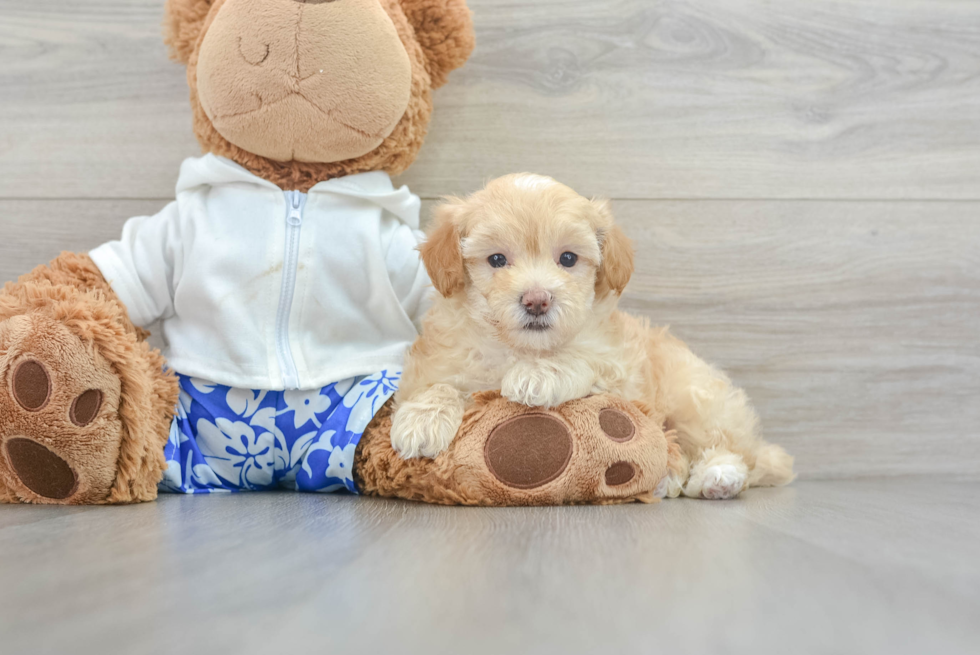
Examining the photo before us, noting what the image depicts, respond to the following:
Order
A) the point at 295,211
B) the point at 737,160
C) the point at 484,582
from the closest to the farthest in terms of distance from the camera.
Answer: the point at 484,582 → the point at 295,211 → the point at 737,160

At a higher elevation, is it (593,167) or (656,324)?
(593,167)

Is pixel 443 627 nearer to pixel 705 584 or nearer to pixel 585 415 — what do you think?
pixel 705 584

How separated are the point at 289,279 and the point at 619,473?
0.62 meters

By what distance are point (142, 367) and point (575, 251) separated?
2.19 feet

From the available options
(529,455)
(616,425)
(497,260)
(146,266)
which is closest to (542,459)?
(529,455)

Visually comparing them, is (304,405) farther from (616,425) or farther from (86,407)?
(616,425)

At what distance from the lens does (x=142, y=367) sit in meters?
1.09

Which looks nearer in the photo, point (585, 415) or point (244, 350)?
point (585, 415)

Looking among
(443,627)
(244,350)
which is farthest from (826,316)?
(443,627)

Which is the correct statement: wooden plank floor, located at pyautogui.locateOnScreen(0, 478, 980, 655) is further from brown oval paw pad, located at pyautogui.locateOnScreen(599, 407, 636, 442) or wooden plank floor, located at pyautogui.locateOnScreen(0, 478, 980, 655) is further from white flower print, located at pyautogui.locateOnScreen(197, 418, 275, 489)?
white flower print, located at pyautogui.locateOnScreen(197, 418, 275, 489)

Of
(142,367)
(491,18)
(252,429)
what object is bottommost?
(252,429)

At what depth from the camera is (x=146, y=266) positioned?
1.22 meters

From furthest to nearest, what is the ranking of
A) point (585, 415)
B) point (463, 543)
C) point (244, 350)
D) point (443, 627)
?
point (244, 350)
point (585, 415)
point (463, 543)
point (443, 627)

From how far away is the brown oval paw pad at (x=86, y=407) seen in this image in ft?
3.28
